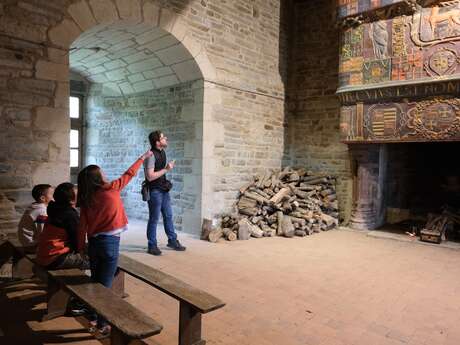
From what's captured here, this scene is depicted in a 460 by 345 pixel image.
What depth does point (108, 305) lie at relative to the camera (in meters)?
2.11

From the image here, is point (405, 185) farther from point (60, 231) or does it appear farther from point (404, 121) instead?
point (60, 231)

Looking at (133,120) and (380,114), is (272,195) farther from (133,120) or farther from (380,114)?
(133,120)

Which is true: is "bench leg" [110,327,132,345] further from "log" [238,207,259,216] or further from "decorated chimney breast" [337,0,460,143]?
"decorated chimney breast" [337,0,460,143]

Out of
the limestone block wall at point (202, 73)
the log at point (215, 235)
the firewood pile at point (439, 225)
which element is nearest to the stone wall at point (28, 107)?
the limestone block wall at point (202, 73)

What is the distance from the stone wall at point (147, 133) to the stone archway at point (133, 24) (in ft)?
0.09

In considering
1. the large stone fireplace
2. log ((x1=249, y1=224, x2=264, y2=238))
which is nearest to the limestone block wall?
log ((x1=249, y1=224, x2=264, y2=238))

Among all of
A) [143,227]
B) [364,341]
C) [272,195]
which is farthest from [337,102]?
[364,341]

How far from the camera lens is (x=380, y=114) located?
615 centimetres

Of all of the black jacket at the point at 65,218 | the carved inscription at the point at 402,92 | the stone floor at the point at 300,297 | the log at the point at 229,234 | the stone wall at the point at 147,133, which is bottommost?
the stone floor at the point at 300,297

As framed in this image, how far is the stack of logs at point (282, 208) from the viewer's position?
609 cm

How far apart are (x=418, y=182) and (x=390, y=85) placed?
11.4 ft

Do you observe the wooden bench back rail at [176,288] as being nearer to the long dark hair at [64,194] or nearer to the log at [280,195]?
the long dark hair at [64,194]

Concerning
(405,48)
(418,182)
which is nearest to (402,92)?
(405,48)

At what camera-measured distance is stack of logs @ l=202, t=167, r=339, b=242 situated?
20.0 feet
